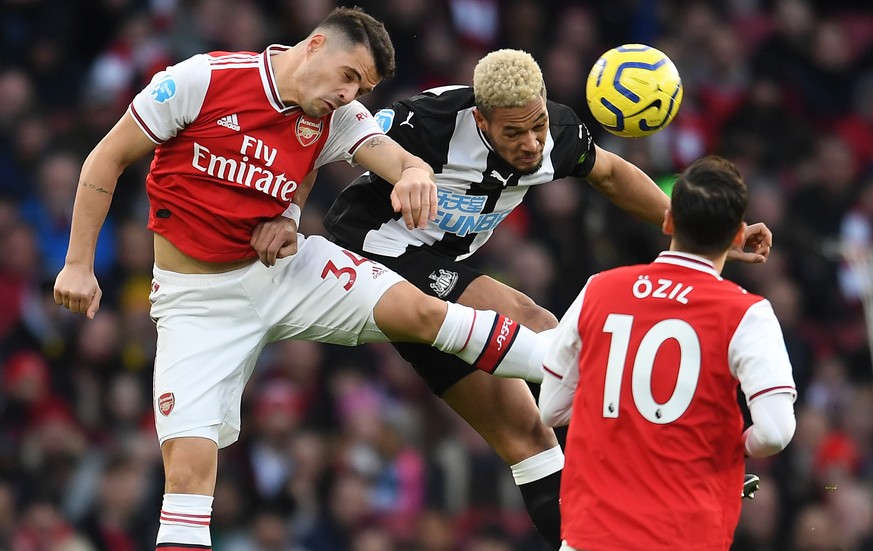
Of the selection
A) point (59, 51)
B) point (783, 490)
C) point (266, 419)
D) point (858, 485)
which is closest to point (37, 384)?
point (266, 419)

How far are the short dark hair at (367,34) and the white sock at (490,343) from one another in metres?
0.94

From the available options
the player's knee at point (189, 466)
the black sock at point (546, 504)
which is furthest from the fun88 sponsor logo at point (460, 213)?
the player's knee at point (189, 466)

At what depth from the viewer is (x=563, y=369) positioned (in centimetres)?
419

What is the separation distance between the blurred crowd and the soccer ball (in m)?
3.68

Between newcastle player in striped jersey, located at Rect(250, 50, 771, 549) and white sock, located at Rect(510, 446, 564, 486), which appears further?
white sock, located at Rect(510, 446, 564, 486)

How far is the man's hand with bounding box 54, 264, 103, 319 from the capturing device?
16.3 feet

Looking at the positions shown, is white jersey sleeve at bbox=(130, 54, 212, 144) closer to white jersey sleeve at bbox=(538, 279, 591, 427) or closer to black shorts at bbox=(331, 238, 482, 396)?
black shorts at bbox=(331, 238, 482, 396)

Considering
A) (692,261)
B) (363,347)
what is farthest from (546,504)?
(363,347)

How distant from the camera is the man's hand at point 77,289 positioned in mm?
4965

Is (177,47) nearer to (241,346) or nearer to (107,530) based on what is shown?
(107,530)

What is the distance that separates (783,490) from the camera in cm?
934

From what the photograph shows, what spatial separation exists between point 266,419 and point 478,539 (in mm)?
1574

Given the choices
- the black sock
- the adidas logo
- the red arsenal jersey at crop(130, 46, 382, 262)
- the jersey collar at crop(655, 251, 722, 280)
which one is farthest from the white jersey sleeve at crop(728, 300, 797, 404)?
the adidas logo

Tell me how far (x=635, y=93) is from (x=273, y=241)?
5.20 ft
